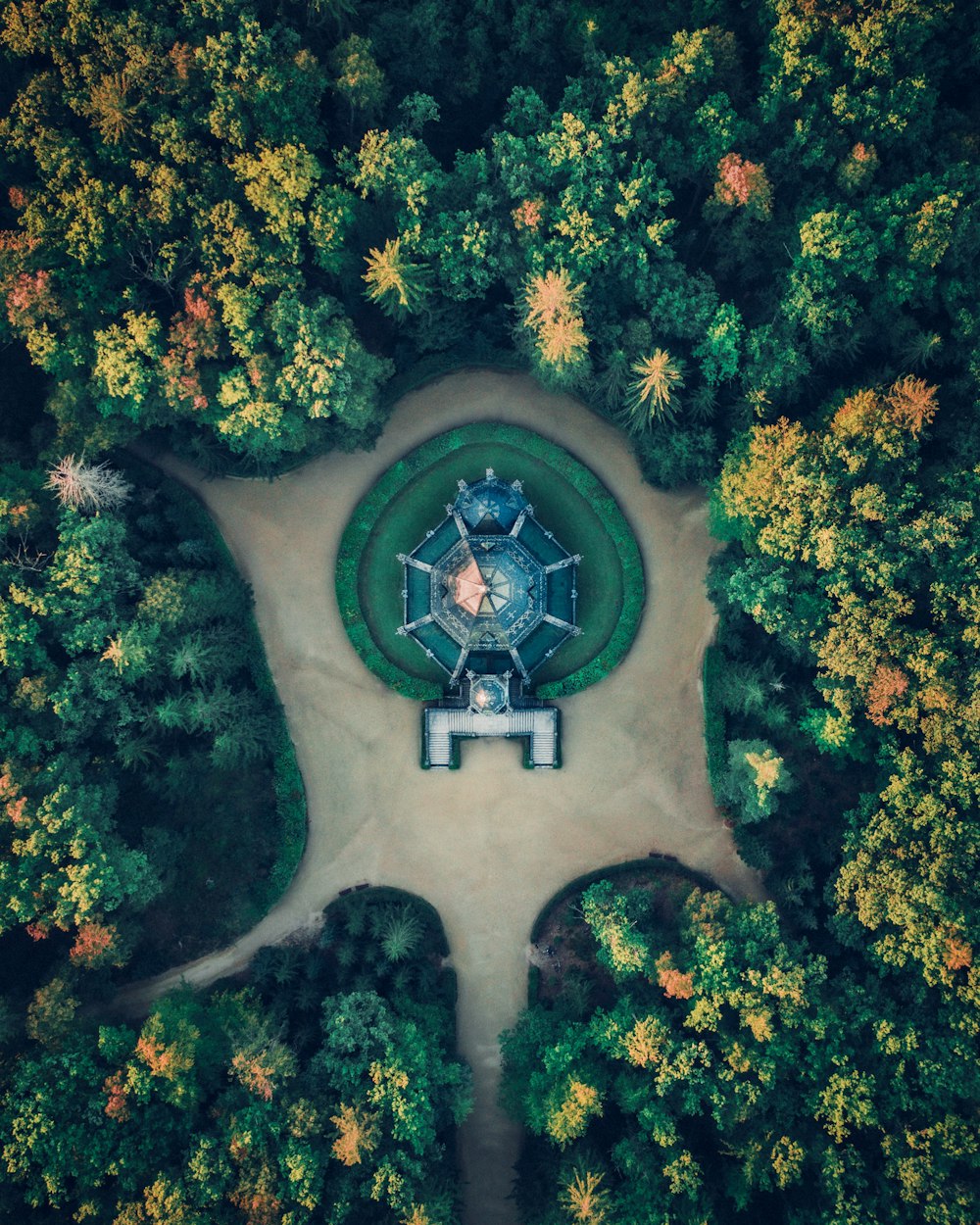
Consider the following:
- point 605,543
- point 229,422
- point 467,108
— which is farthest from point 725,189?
point 229,422

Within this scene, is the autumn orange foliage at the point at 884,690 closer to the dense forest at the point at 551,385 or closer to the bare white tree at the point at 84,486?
the dense forest at the point at 551,385

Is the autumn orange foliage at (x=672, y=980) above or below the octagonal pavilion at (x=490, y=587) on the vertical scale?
below

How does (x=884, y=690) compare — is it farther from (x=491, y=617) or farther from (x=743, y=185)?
(x=743, y=185)

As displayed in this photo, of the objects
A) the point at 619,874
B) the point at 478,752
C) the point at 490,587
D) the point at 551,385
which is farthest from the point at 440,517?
the point at 619,874

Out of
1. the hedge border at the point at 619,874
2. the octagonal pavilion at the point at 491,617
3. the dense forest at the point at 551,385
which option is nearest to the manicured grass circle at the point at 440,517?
the octagonal pavilion at the point at 491,617

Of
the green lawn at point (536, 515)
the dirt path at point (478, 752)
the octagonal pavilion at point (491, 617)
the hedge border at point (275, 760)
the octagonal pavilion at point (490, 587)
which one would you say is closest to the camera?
the octagonal pavilion at point (490, 587)

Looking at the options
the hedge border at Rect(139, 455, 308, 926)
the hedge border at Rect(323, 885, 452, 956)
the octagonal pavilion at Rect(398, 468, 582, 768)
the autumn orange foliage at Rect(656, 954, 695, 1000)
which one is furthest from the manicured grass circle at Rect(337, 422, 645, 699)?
the autumn orange foliage at Rect(656, 954, 695, 1000)
